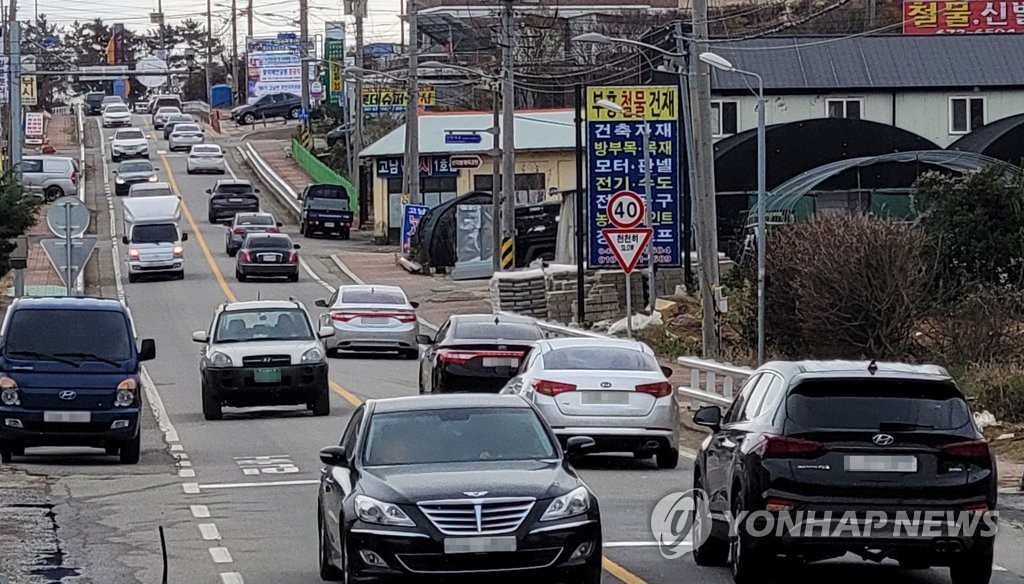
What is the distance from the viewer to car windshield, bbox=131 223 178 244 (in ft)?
182

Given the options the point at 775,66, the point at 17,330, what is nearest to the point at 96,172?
the point at 775,66

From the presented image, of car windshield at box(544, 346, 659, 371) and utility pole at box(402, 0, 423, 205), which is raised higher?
utility pole at box(402, 0, 423, 205)

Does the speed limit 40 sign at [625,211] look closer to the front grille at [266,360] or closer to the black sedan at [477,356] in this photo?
the black sedan at [477,356]

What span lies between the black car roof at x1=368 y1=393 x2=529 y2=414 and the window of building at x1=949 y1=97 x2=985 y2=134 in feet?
173

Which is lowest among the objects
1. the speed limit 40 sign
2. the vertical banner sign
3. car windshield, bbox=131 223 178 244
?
car windshield, bbox=131 223 178 244

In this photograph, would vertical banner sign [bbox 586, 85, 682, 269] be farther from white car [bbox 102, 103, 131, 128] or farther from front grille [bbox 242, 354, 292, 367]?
white car [bbox 102, 103, 131, 128]

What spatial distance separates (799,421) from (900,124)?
175 feet

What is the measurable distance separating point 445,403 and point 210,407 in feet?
47.5

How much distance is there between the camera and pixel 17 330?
21.6 metres

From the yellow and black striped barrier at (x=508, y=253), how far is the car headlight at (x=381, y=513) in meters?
37.4

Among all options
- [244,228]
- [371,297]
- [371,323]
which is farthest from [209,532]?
[244,228]

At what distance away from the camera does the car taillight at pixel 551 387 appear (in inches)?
787

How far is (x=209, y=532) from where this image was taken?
50.9 ft

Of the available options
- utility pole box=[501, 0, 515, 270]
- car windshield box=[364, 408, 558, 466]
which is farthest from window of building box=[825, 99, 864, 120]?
car windshield box=[364, 408, 558, 466]
